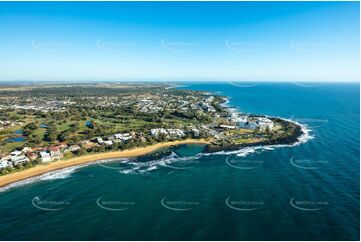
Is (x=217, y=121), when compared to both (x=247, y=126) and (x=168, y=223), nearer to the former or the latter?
(x=247, y=126)

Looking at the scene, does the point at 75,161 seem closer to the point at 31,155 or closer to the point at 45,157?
the point at 45,157

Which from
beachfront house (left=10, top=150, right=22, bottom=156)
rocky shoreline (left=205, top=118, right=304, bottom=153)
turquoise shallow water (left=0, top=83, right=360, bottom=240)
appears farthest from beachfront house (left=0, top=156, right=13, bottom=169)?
rocky shoreline (left=205, top=118, right=304, bottom=153)

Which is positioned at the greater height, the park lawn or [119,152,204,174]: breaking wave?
the park lawn

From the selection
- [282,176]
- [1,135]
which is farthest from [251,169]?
[1,135]
